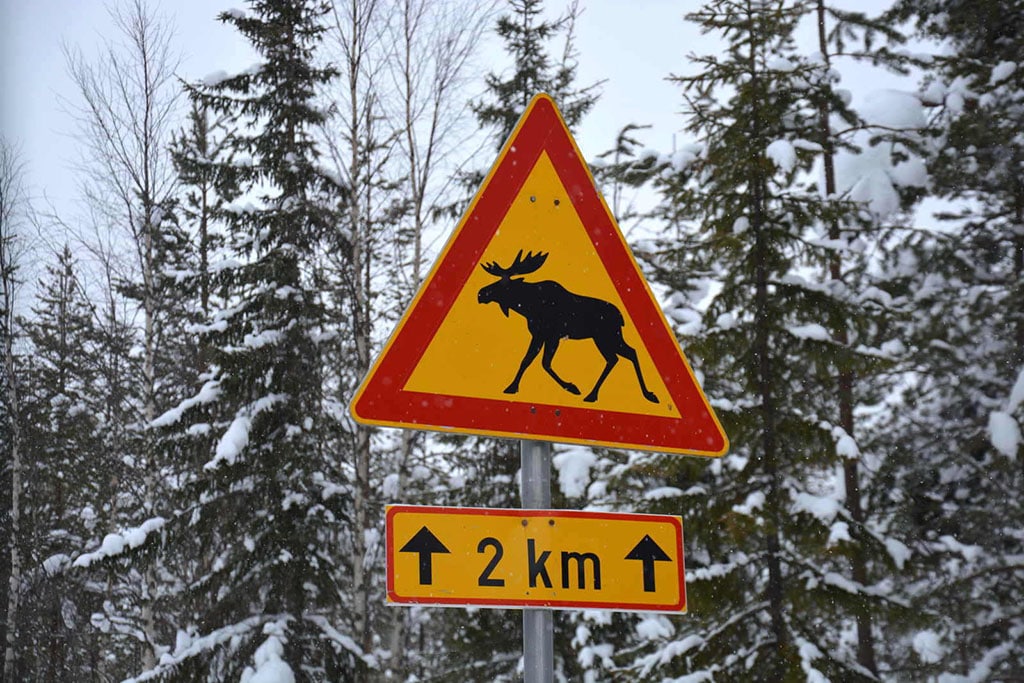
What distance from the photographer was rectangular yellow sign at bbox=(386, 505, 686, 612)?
2.38m

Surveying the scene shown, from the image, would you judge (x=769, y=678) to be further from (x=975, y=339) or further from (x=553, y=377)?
(x=975, y=339)

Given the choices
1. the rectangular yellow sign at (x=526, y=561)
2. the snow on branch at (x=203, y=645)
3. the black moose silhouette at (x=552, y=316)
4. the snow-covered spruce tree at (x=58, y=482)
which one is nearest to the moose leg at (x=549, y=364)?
the black moose silhouette at (x=552, y=316)

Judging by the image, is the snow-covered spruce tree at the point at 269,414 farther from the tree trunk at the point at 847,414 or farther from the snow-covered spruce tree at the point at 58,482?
the tree trunk at the point at 847,414

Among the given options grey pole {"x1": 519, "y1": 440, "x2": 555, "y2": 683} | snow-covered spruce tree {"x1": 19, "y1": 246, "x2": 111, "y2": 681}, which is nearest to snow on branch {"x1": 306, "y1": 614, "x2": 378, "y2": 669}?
snow-covered spruce tree {"x1": 19, "y1": 246, "x2": 111, "y2": 681}

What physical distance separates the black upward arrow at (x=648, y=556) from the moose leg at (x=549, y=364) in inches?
17.6

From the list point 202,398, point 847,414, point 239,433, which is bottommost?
point 239,433

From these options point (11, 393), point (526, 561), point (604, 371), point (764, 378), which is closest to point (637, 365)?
point (604, 371)

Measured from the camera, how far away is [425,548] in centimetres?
241

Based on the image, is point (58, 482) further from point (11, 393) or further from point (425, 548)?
point (425, 548)

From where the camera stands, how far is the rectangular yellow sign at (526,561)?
2.38m

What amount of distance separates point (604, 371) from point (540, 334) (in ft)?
0.70

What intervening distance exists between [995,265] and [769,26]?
252 inches

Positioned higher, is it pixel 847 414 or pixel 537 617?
pixel 847 414

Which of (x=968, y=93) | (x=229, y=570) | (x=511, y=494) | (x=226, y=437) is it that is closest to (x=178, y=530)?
(x=229, y=570)
